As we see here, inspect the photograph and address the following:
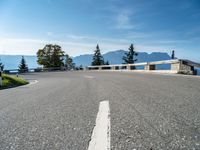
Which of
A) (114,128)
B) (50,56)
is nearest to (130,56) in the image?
(50,56)

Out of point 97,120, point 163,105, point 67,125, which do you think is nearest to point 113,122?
point 97,120

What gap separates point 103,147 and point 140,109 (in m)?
1.82

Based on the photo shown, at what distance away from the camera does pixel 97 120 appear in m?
2.96

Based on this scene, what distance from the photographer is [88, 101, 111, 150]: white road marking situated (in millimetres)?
2018

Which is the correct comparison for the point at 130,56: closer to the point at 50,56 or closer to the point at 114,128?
the point at 50,56

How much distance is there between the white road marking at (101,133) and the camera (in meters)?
2.02

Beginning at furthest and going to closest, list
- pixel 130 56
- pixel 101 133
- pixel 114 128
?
pixel 130 56
pixel 114 128
pixel 101 133

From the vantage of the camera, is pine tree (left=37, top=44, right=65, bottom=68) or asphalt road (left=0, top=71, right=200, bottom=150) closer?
asphalt road (left=0, top=71, right=200, bottom=150)

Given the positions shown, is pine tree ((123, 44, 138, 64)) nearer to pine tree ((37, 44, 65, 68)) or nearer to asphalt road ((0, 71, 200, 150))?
pine tree ((37, 44, 65, 68))

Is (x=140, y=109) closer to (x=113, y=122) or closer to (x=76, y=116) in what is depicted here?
(x=113, y=122)

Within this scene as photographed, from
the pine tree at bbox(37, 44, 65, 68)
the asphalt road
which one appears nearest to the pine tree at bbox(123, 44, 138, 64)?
the pine tree at bbox(37, 44, 65, 68)

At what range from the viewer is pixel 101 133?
239cm

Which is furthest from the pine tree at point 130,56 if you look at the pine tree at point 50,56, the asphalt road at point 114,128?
the asphalt road at point 114,128

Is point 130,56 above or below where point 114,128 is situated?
above
